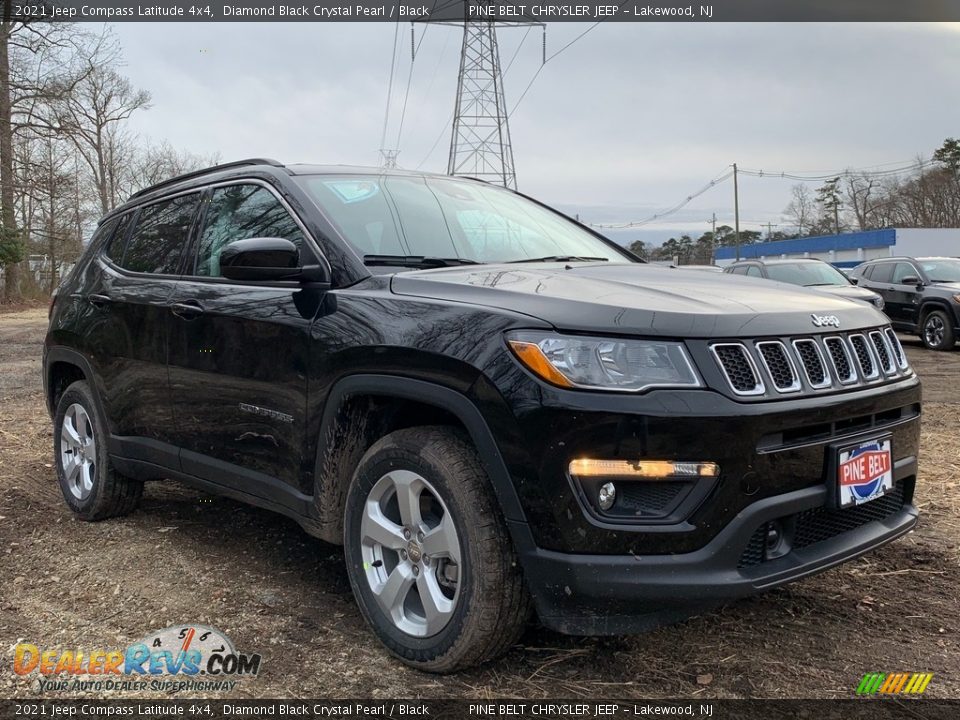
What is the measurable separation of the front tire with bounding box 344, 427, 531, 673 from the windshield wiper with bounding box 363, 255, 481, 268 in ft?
2.42

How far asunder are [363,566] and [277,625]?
55cm

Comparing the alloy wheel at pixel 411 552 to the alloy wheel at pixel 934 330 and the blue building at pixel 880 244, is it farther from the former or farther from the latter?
the blue building at pixel 880 244

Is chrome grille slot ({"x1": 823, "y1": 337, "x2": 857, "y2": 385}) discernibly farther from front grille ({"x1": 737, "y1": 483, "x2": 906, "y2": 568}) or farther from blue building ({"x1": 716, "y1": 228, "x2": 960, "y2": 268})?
blue building ({"x1": 716, "y1": 228, "x2": 960, "y2": 268})

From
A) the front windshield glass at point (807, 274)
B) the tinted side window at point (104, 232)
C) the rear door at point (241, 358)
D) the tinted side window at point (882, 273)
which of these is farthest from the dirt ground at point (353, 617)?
the tinted side window at point (882, 273)

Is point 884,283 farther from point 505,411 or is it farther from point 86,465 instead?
point 505,411

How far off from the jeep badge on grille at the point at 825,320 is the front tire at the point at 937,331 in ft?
37.4

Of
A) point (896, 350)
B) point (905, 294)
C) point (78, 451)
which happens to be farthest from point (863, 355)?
point (905, 294)

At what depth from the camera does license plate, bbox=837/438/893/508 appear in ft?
8.14

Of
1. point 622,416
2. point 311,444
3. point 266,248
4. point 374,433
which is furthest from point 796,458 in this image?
point 266,248

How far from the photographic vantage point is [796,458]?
7.77 ft

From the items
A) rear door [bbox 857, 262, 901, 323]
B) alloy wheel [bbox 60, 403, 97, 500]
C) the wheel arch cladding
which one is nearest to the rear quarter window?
alloy wheel [bbox 60, 403, 97, 500]

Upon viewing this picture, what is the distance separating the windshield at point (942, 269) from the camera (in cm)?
1315

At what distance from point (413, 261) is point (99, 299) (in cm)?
213

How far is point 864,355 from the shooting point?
274 centimetres
